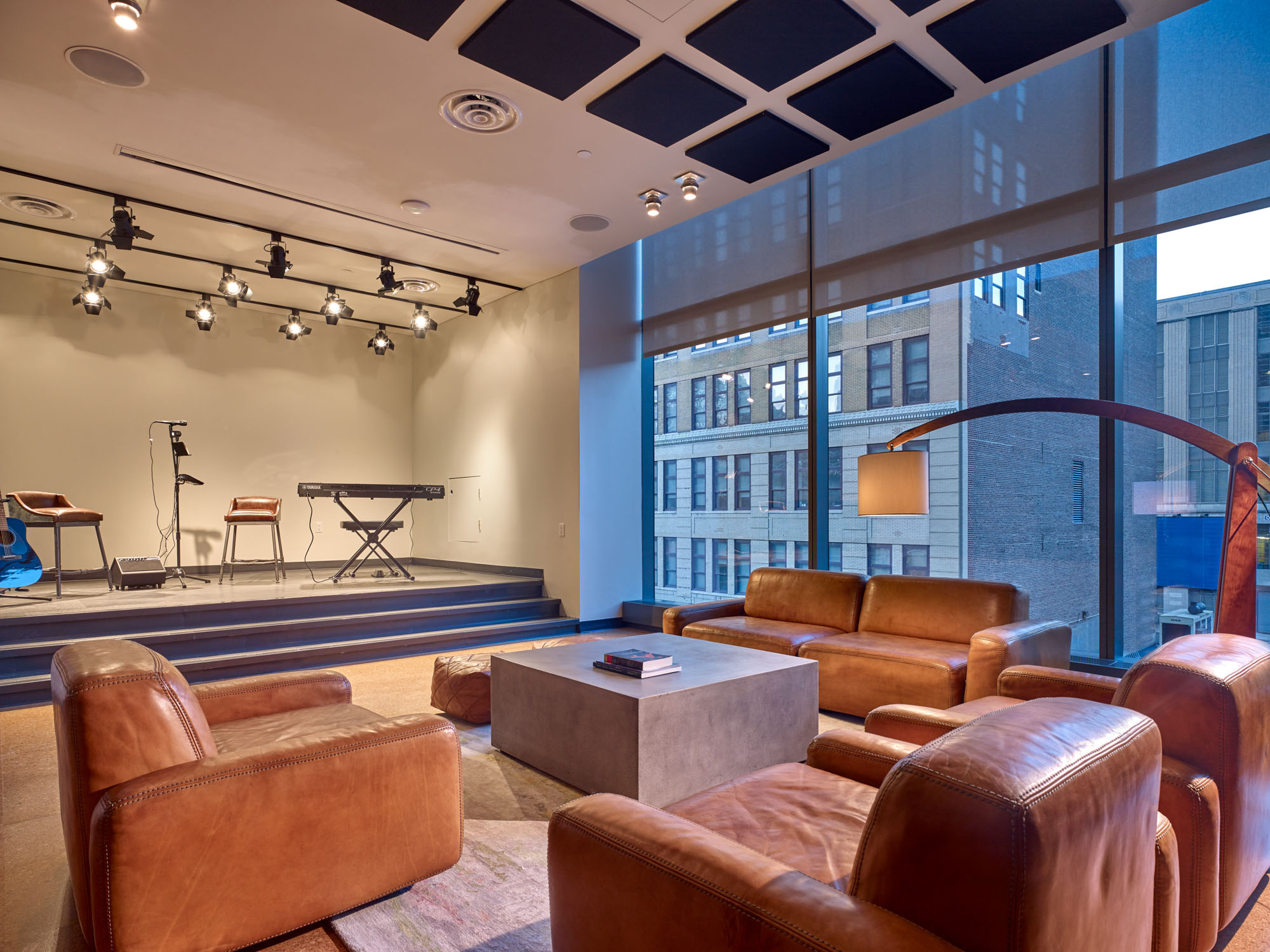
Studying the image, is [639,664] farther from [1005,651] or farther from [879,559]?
[879,559]

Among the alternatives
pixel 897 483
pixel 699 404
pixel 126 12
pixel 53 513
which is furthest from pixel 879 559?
pixel 53 513

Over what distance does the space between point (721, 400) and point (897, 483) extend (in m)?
2.99

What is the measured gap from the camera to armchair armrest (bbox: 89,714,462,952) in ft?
5.14

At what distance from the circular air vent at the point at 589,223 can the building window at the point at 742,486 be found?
6.85 feet

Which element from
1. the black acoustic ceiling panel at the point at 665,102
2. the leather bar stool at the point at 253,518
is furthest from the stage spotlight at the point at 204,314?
the black acoustic ceiling panel at the point at 665,102

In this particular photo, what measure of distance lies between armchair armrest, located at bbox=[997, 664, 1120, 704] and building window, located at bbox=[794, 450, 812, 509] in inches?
105

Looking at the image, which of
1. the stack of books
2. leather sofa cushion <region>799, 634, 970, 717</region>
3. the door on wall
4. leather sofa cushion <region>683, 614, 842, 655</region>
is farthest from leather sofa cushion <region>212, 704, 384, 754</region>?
the door on wall

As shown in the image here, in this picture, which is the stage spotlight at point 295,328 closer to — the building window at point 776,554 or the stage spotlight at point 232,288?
the stage spotlight at point 232,288

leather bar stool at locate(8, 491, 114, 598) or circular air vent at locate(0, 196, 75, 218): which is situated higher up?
circular air vent at locate(0, 196, 75, 218)

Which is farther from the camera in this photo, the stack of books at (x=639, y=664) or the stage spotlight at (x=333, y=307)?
the stage spotlight at (x=333, y=307)

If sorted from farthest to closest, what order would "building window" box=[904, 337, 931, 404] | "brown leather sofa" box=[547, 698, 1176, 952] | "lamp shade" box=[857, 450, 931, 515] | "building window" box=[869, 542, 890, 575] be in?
"building window" box=[869, 542, 890, 575] → "building window" box=[904, 337, 931, 404] → "lamp shade" box=[857, 450, 931, 515] → "brown leather sofa" box=[547, 698, 1176, 952]

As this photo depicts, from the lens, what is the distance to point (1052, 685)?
258cm

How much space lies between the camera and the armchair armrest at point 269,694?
2439mm

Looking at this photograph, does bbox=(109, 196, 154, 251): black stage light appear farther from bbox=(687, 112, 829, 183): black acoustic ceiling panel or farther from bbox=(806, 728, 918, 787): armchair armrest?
bbox=(806, 728, 918, 787): armchair armrest
